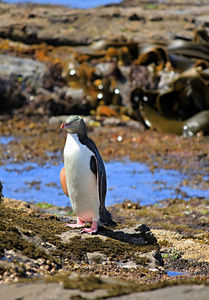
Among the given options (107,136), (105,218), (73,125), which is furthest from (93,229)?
(107,136)

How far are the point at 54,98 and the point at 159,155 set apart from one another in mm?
5442

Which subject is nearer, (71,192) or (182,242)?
(71,192)

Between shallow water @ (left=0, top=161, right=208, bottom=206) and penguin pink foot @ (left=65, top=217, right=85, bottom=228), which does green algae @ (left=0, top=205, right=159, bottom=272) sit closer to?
penguin pink foot @ (left=65, top=217, right=85, bottom=228)

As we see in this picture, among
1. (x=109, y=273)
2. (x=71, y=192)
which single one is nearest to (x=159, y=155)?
(x=71, y=192)

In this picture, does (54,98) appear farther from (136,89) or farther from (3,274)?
(3,274)

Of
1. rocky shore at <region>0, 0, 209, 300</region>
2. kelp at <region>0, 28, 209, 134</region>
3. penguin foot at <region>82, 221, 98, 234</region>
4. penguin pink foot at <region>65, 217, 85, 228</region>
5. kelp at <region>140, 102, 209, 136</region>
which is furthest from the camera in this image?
kelp at <region>0, 28, 209, 134</region>

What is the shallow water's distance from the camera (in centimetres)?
812

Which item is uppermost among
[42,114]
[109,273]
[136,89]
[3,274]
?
[3,274]

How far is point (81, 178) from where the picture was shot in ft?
15.5

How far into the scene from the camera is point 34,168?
9.87 m

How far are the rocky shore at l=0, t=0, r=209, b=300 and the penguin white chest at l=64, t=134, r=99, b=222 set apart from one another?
0.92 ft

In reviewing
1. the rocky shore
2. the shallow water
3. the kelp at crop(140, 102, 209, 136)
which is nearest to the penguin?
the rocky shore

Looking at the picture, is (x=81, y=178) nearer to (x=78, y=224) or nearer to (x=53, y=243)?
(x=78, y=224)

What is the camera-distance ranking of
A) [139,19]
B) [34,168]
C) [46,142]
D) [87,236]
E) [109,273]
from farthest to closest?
[139,19]
[46,142]
[34,168]
[87,236]
[109,273]
